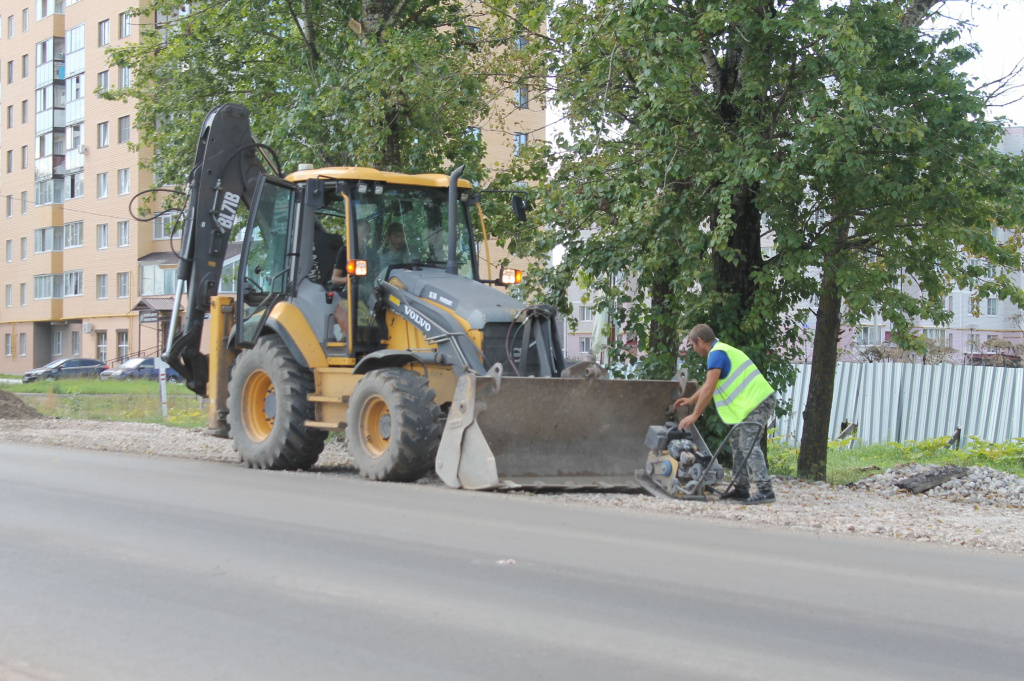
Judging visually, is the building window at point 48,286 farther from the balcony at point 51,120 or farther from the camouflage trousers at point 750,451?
the camouflage trousers at point 750,451

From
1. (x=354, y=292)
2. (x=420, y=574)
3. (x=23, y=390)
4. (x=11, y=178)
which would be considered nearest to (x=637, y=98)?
(x=354, y=292)

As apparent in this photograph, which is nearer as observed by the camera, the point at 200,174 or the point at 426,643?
the point at 426,643

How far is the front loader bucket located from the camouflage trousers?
1036 mm

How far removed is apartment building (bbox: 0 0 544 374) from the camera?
2328 inches

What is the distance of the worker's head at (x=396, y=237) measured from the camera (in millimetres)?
12602

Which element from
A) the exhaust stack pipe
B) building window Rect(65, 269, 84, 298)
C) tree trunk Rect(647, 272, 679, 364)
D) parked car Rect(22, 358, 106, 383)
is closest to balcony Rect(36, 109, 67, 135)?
building window Rect(65, 269, 84, 298)

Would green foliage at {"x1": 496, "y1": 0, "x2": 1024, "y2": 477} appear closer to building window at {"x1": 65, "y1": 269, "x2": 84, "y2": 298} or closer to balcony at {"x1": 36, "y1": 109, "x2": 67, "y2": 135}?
building window at {"x1": 65, "y1": 269, "x2": 84, "y2": 298}

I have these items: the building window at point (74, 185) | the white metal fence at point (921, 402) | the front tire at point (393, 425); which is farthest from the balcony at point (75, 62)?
the front tire at point (393, 425)

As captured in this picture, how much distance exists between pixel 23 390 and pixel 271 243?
27.8 metres

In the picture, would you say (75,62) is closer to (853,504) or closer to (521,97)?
(521,97)

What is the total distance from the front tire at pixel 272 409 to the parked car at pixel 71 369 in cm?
4496

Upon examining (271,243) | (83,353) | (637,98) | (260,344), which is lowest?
(83,353)

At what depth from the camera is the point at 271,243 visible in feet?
44.6

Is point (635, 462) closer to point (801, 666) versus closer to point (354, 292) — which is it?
point (354, 292)
